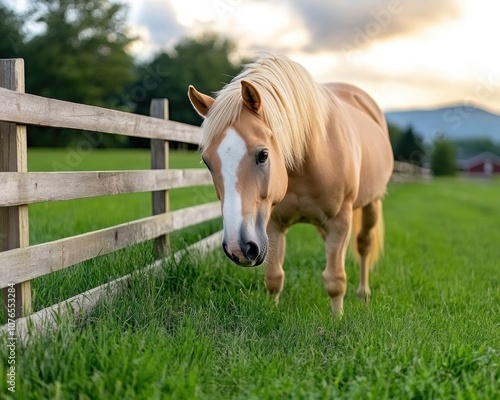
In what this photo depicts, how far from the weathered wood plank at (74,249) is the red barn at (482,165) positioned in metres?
111

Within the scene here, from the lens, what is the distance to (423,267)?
5.80 meters

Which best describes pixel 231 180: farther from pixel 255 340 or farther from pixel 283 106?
pixel 255 340

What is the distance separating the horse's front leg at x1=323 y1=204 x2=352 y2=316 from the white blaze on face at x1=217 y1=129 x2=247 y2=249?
1.40m

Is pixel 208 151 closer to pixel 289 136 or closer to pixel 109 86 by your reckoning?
pixel 289 136

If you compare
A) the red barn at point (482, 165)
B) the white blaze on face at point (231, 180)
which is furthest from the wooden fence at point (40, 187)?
the red barn at point (482, 165)

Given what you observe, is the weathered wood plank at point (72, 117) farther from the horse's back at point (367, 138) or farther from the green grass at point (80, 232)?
the horse's back at point (367, 138)

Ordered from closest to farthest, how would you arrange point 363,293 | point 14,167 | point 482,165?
point 14,167
point 363,293
point 482,165

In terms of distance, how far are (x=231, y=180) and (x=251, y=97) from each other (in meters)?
0.56

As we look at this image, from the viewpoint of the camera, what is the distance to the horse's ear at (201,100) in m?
3.49

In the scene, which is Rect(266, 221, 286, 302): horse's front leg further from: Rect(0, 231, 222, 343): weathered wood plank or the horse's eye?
the horse's eye

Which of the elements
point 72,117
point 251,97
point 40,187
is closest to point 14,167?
point 40,187

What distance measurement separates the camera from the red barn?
107 meters

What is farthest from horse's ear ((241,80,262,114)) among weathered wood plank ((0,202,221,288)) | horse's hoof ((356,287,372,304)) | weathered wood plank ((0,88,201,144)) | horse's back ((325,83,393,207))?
horse's hoof ((356,287,372,304))

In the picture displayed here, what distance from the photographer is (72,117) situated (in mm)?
3273
